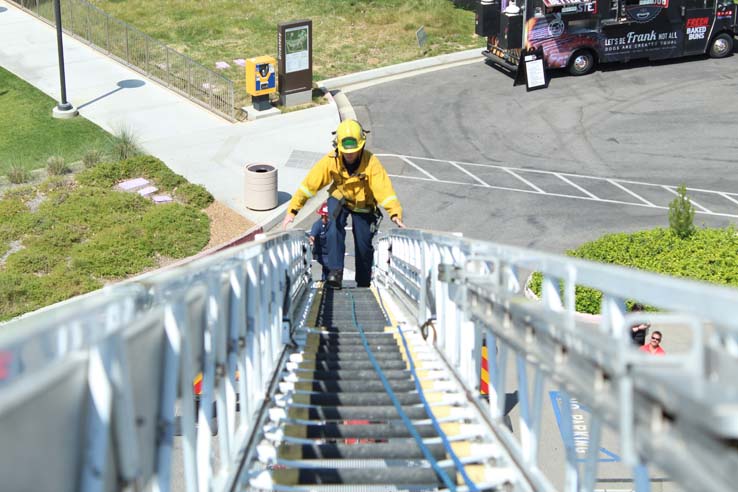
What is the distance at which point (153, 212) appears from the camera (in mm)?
16922

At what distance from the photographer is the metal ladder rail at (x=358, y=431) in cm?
482

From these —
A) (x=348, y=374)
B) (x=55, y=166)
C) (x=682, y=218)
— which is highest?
(x=348, y=374)

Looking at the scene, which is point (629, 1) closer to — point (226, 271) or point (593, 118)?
point (593, 118)

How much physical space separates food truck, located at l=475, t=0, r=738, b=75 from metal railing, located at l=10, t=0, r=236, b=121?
7.53 metres

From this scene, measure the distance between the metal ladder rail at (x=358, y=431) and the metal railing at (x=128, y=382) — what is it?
0.23m

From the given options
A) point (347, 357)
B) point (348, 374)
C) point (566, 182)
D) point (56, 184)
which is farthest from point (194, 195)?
point (348, 374)

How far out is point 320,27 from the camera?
30.2m

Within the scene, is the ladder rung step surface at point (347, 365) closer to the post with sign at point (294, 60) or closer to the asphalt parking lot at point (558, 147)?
the asphalt parking lot at point (558, 147)

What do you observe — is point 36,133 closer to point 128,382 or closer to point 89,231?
point 89,231

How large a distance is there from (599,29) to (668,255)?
45.5 feet

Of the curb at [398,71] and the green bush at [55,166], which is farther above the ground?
the curb at [398,71]

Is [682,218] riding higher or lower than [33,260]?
higher

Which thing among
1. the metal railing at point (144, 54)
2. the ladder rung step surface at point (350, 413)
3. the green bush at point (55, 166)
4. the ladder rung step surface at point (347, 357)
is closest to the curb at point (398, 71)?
the metal railing at point (144, 54)

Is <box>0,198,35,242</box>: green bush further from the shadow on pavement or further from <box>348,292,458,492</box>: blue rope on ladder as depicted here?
<box>348,292,458,492</box>: blue rope on ladder
